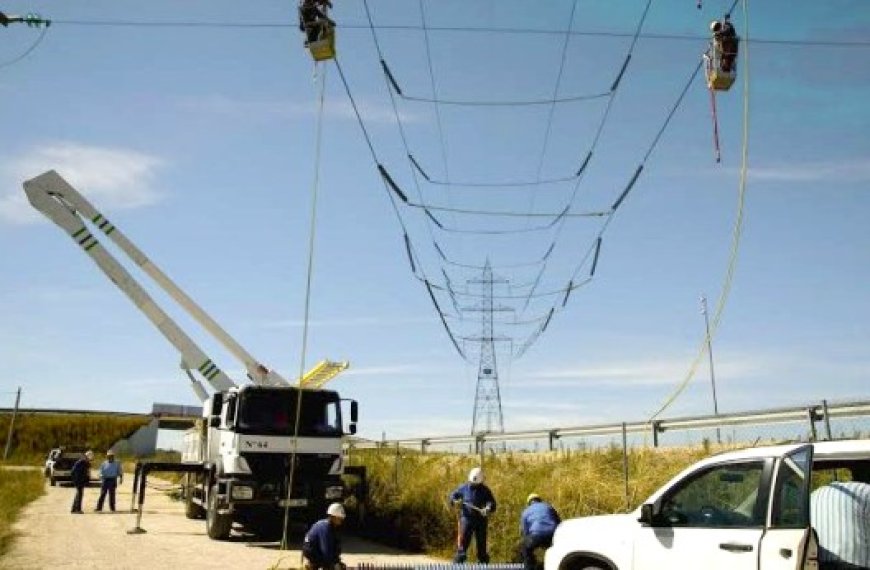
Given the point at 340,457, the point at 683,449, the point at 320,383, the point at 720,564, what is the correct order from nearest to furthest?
the point at 720,564 < the point at 683,449 < the point at 340,457 < the point at 320,383

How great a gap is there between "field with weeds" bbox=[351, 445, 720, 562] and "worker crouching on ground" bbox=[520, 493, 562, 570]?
2.68m

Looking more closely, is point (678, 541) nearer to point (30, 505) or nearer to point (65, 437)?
point (30, 505)

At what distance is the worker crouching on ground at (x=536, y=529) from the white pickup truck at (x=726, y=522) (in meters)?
2.03

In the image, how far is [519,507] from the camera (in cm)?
1330

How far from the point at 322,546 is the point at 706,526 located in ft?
15.7

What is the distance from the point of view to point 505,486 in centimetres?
1434

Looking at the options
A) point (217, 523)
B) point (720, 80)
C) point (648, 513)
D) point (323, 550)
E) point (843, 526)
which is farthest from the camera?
point (217, 523)

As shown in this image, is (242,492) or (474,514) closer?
(474,514)

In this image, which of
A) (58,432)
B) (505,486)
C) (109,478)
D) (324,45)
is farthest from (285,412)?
(58,432)

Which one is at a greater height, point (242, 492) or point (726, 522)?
point (726, 522)

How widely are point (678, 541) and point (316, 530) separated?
465 cm

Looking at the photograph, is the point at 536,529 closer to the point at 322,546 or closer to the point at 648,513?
the point at 322,546

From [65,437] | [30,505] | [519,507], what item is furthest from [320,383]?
[65,437]

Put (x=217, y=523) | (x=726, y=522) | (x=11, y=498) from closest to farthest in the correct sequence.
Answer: (x=726, y=522) → (x=217, y=523) → (x=11, y=498)
